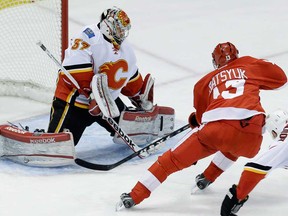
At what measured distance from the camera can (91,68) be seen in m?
3.79

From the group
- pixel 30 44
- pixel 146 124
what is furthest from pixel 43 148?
pixel 30 44

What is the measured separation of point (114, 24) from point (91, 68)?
0.21 metres

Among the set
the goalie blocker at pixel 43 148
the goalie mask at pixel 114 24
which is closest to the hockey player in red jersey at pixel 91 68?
the goalie mask at pixel 114 24

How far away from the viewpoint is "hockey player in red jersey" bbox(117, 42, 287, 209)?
3281 mm

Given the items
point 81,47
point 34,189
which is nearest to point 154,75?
point 81,47

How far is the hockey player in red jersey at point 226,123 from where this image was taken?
10.8ft

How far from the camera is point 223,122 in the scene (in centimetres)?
328

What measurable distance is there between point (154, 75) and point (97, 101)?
1389mm

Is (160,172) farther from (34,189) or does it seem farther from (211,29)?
(211,29)

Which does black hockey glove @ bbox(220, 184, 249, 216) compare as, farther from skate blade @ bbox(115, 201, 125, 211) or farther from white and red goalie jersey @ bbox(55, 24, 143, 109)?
white and red goalie jersey @ bbox(55, 24, 143, 109)

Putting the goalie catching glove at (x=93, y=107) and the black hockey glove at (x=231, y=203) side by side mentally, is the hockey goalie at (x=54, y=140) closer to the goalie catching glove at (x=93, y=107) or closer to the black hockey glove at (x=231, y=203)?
the goalie catching glove at (x=93, y=107)

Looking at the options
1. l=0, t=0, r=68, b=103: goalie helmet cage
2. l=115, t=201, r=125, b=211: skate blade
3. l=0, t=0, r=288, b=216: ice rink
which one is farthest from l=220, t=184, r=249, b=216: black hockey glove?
l=0, t=0, r=68, b=103: goalie helmet cage

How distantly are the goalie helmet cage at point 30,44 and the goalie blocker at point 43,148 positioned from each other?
87 centimetres

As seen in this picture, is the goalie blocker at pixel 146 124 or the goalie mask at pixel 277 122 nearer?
the goalie mask at pixel 277 122
